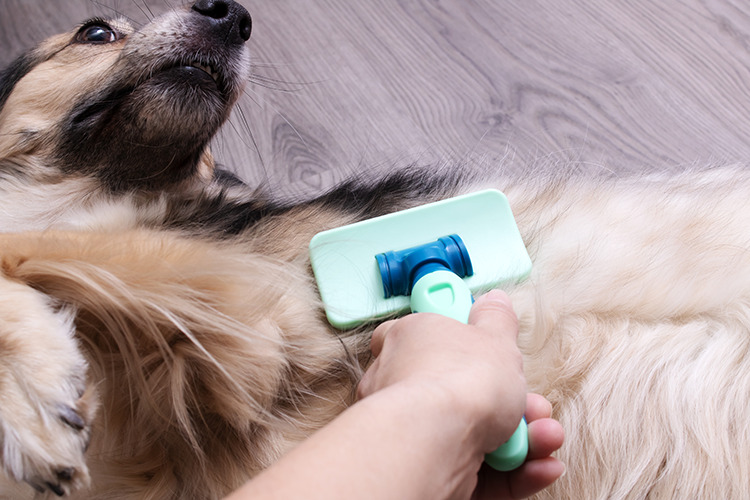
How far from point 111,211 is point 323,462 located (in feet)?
2.66

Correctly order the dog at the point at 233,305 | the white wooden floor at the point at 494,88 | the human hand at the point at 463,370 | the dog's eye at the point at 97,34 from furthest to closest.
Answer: the white wooden floor at the point at 494,88, the dog's eye at the point at 97,34, the dog at the point at 233,305, the human hand at the point at 463,370

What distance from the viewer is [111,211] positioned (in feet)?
3.51

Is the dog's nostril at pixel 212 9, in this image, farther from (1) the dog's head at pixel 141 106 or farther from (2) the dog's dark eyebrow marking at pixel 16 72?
(2) the dog's dark eyebrow marking at pixel 16 72

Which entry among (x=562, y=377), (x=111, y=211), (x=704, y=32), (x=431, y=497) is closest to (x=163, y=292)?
(x=111, y=211)

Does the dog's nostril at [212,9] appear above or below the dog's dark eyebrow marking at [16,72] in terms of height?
above

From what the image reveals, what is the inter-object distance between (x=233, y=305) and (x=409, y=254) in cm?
29

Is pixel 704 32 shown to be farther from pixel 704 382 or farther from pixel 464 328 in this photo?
pixel 464 328

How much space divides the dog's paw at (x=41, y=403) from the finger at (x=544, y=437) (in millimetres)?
534

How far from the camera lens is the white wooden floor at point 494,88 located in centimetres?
152

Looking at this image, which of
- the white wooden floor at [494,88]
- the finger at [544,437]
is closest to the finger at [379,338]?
the finger at [544,437]

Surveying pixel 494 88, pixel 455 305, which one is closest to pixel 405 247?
pixel 455 305

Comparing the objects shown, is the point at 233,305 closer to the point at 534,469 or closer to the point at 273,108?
the point at 534,469

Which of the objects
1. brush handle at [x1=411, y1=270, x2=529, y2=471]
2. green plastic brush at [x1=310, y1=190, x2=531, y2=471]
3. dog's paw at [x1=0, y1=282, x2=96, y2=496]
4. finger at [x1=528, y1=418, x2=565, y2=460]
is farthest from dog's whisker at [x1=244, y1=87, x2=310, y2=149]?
finger at [x1=528, y1=418, x2=565, y2=460]

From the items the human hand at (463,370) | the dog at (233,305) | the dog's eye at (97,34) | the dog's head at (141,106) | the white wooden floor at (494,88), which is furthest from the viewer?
the white wooden floor at (494,88)
